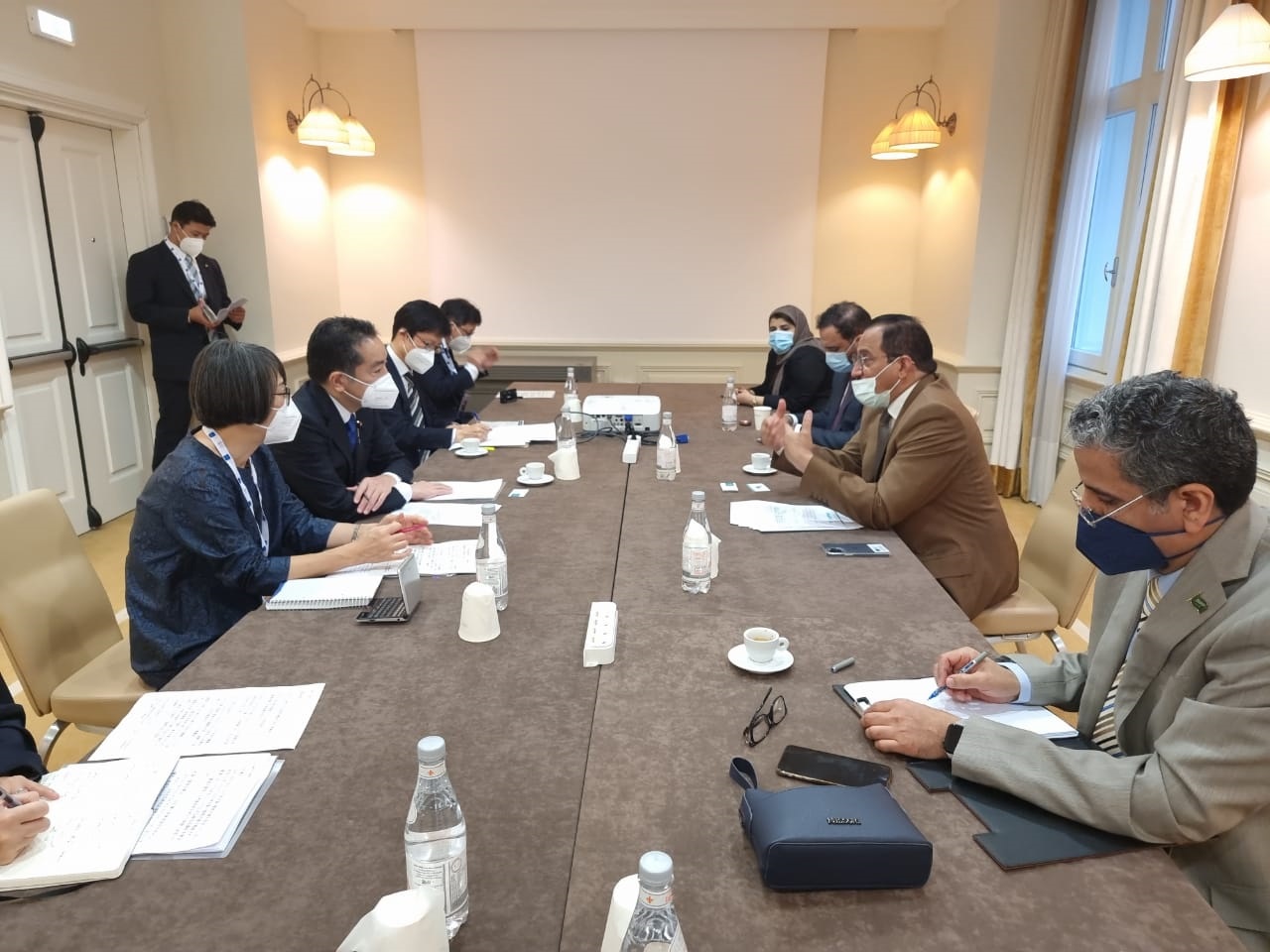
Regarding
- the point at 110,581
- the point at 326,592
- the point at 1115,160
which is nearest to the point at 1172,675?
the point at 326,592

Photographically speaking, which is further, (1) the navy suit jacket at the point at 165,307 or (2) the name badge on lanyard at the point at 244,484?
(1) the navy suit jacket at the point at 165,307

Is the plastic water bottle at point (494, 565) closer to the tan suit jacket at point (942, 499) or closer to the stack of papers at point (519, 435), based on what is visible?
the tan suit jacket at point (942, 499)

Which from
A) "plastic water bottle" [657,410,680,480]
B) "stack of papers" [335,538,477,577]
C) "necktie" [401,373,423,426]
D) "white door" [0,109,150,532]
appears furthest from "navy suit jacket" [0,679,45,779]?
"white door" [0,109,150,532]

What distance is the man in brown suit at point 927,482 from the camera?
2.33 m

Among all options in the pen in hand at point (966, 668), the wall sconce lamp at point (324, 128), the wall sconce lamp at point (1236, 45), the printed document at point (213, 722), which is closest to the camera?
the printed document at point (213, 722)

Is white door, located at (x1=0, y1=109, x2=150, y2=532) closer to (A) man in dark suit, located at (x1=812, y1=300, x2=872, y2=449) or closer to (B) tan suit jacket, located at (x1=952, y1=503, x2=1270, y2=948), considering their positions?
(A) man in dark suit, located at (x1=812, y1=300, x2=872, y2=449)

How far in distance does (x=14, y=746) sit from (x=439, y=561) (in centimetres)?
90

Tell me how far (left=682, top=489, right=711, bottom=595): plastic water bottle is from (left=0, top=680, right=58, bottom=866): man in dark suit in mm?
1190

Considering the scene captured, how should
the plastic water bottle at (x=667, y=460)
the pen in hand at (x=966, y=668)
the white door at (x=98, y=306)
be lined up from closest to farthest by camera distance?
1. the pen in hand at (x=966, y=668)
2. the plastic water bottle at (x=667, y=460)
3. the white door at (x=98, y=306)

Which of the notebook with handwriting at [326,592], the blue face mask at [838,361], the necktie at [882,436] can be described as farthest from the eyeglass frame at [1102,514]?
the blue face mask at [838,361]

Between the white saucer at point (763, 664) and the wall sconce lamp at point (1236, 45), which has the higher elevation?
the wall sconce lamp at point (1236, 45)

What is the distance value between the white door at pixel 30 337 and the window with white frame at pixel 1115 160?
519cm

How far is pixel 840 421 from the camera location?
3832 millimetres

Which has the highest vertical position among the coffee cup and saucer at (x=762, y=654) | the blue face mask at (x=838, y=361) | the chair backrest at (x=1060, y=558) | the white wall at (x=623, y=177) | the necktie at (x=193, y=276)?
the white wall at (x=623, y=177)
